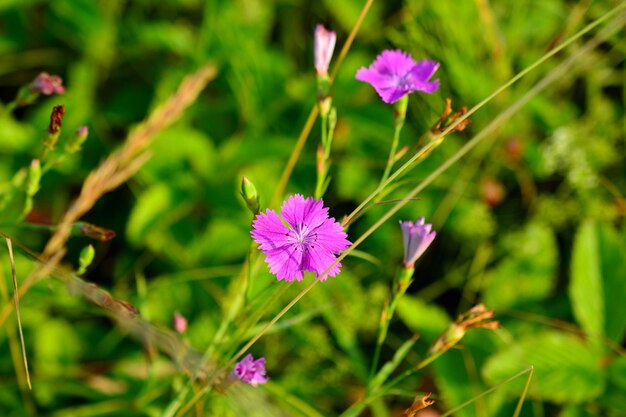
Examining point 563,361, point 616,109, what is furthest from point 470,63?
point 563,361

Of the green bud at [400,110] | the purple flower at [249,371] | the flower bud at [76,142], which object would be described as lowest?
the purple flower at [249,371]

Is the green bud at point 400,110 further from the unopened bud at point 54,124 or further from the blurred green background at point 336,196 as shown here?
the blurred green background at point 336,196

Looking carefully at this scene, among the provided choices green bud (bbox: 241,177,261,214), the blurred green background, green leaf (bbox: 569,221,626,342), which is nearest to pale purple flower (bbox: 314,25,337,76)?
green bud (bbox: 241,177,261,214)

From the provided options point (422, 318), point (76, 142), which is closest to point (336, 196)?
point (422, 318)

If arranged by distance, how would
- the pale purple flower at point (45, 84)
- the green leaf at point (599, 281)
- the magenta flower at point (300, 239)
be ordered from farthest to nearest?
the green leaf at point (599, 281) < the pale purple flower at point (45, 84) < the magenta flower at point (300, 239)

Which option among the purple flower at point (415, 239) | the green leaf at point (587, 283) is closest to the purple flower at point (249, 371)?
the purple flower at point (415, 239)

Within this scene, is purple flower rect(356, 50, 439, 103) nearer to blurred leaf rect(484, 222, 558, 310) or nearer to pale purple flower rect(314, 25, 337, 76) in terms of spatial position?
pale purple flower rect(314, 25, 337, 76)

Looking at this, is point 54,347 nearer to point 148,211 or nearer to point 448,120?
point 148,211

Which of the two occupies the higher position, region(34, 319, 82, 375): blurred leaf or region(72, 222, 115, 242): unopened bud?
region(34, 319, 82, 375): blurred leaf
